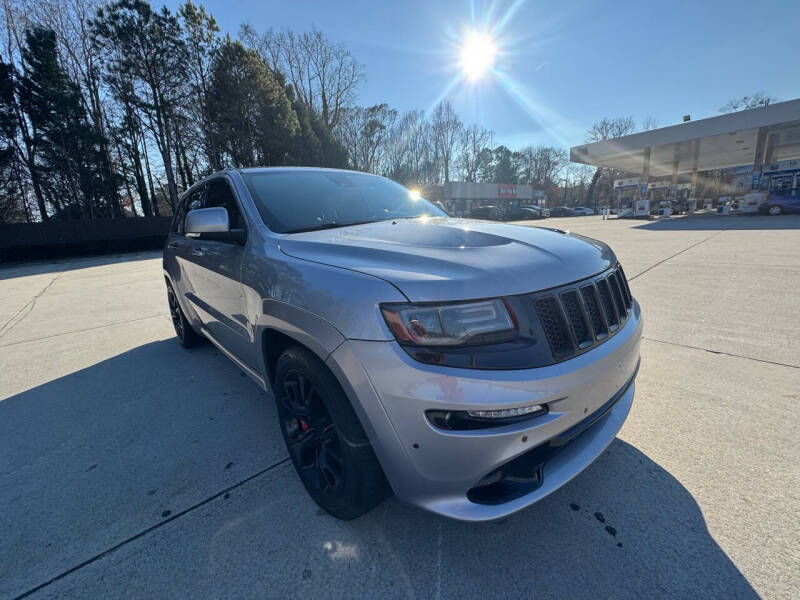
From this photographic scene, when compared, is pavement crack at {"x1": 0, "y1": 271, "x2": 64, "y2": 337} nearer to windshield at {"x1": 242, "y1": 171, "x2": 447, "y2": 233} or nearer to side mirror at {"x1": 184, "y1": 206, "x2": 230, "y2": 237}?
side mirror at {"x1": 184, "y1": 206, "x2": 230, "y2": 237}

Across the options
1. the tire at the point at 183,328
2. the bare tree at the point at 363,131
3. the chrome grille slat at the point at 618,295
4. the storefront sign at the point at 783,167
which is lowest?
the tire at the point at 183,328

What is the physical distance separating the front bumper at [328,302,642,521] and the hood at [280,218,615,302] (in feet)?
0.96

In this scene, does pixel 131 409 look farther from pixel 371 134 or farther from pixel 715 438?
pixel 371 134

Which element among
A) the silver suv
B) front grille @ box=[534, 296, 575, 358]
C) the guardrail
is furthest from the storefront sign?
the guardrail

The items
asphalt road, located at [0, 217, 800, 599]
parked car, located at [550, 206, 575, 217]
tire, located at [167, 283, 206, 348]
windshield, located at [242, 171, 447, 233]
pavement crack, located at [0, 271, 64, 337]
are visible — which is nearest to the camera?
asphalt road, located at [0, 217, 800, 599]

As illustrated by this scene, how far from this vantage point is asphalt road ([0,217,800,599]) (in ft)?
4.89

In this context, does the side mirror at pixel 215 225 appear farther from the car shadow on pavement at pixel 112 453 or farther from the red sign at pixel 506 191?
the red sign at pixel 506 191

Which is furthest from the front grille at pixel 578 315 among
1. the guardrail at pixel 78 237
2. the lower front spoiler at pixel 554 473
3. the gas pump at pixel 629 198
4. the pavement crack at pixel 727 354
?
the gas pump at pixel 629 198

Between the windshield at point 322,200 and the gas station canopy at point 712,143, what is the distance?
90.7ft

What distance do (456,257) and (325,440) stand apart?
1090mm

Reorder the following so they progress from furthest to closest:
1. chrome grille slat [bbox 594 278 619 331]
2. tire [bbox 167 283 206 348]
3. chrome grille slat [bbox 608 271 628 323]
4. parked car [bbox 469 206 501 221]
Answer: parked car [bbox 469 206 501 221], tire [bbox 167 283 206 348], chrome grille slat [bbox 608 271 628 323], chrome grille slat [bbox 594 278 619 331]

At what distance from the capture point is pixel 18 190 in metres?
23.4

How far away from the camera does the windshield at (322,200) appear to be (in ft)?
7.90

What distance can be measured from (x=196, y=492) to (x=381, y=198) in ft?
8.01
